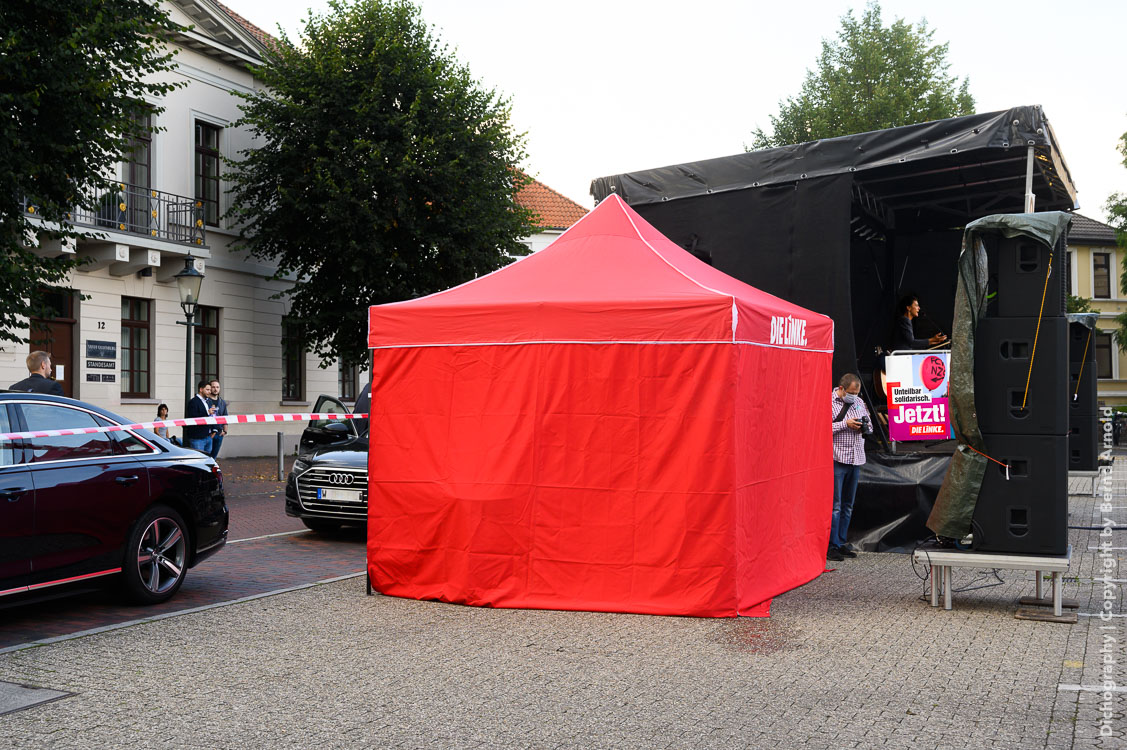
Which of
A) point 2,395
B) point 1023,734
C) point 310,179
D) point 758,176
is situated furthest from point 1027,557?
point 310,179

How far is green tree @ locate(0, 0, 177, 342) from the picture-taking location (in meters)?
12.6

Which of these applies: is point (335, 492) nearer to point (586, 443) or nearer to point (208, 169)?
point (586, 443)

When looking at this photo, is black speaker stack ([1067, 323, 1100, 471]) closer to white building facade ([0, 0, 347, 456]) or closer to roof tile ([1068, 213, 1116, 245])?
white building facade ([0, 0, 347, 456])

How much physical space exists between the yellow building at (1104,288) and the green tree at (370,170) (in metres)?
42.8

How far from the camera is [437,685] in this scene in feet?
18.9

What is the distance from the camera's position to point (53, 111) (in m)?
13.0

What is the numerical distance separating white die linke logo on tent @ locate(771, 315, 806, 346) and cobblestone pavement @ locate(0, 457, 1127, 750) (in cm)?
213

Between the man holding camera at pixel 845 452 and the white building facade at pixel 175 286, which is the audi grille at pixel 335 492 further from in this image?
the white building facade at pixel 175 286

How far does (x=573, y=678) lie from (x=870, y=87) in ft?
114

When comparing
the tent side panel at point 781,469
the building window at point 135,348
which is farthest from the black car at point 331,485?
the building window at point 135,348

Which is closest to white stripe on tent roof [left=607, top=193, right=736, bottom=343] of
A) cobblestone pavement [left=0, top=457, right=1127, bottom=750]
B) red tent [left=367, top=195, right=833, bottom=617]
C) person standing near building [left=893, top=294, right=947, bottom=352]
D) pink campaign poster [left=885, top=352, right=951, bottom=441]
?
red tent [left=367, top=195, right=833, bottom=617]

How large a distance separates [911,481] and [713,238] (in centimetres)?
359

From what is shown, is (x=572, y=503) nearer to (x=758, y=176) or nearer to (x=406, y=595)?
→ (x=406, y=595)

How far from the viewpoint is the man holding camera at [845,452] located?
1079cm
